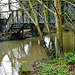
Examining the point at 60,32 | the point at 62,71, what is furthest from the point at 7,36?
the point at 62,71

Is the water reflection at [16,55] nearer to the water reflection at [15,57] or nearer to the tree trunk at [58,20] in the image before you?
the water reflection at [15,57]

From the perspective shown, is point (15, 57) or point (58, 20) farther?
point (15, 57)

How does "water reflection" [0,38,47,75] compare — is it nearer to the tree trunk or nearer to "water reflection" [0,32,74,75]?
"water reflection" [0,32,74,75]

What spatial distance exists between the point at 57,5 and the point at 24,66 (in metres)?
3.21

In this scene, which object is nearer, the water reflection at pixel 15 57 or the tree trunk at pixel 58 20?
the water reflection at pixel 15 57

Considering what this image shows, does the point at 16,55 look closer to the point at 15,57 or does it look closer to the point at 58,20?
the point at 15,57

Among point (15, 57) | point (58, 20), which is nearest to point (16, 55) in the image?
point (15, 57)

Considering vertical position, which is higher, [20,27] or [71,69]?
[20,27]

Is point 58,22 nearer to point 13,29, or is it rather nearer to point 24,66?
point 24,66

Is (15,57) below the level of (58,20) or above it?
below

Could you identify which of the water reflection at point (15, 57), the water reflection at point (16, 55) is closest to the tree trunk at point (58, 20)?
the water reflection at point (16, 55)

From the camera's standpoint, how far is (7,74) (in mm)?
4691

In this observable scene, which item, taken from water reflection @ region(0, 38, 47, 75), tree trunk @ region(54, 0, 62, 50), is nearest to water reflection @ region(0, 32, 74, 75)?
water reflection @ region(0, 38, 47, 75)

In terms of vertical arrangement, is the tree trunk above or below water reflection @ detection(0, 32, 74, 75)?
above
